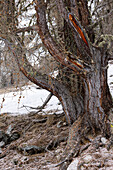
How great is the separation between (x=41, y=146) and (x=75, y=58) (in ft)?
6.58

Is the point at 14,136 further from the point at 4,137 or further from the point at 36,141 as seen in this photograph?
the point at 36,141

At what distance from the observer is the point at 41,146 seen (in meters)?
3.45

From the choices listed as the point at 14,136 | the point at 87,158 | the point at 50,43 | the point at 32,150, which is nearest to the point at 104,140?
the point at 87,158

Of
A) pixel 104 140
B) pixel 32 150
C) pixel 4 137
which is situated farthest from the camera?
pixel 4 137

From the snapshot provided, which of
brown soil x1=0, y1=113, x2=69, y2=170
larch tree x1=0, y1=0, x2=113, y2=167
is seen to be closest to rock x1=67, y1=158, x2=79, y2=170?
brown soil x1=0, y1=113, x2=69, y2=170

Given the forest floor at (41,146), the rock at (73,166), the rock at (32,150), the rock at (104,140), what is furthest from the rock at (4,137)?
the rock at (104,140)

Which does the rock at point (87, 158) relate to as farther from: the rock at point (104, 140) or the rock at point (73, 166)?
the rock at point (104, 140)

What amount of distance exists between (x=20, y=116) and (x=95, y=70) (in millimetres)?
3271

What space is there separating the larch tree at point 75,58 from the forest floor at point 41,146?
39cm

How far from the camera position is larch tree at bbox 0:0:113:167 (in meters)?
2.93

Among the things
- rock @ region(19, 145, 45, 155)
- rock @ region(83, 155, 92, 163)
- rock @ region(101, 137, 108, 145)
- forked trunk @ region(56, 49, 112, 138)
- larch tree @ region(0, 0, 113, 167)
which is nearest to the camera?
rock @ region(83, 155, 92, 163)

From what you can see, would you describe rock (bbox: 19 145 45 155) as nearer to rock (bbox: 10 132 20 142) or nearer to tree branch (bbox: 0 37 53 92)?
rock (bbox: 10 132 20 142)

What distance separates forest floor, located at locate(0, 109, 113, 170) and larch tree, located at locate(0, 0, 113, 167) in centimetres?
39

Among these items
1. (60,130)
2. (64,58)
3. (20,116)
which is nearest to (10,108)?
(20,116)
